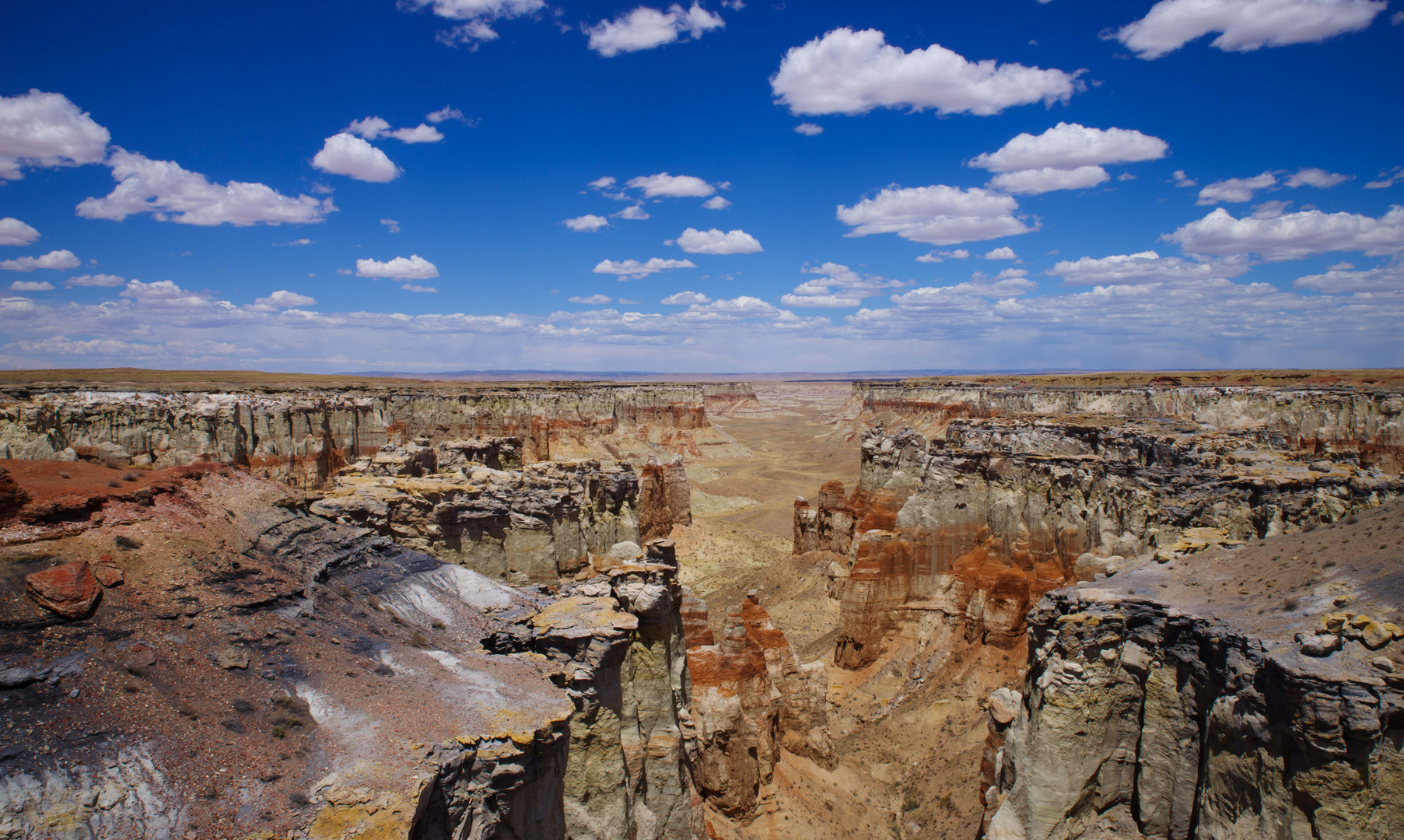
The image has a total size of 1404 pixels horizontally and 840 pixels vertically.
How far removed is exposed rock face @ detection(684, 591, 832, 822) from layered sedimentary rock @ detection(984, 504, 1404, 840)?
20.4 ft


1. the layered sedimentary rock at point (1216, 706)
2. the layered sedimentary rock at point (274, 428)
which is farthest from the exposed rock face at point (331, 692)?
the layered sedimentary rock at point (1216, 706)

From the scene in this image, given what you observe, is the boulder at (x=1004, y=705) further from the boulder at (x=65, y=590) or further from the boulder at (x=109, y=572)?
the boulder at (x=65, y=590)

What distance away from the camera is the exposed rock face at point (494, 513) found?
21109 mm

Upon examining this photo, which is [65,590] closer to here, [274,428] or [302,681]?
[302,681]

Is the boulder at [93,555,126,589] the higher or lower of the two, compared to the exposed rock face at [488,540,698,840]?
higher

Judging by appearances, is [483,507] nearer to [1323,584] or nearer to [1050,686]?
[1050,686]

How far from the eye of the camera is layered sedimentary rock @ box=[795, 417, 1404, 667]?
22797 millimetres

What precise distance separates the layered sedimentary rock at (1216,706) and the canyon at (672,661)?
61 mm

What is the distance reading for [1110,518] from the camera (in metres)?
27.9

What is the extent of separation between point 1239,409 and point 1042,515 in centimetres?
5509

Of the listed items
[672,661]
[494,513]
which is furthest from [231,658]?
[494,513]

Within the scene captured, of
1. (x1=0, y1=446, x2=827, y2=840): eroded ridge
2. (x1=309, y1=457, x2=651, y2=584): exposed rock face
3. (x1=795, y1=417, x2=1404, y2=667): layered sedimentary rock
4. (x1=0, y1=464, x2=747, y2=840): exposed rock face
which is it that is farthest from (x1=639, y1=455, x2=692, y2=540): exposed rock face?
(x1=0, y1=464, x2=747, y2=840): exposed rock face

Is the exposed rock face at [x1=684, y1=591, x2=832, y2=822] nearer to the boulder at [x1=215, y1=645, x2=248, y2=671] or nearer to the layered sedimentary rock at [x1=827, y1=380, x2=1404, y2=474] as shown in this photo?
the boulder at [x1=215, y1=645, x2=248, y2=671]

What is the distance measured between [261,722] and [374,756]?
1.59 meters
